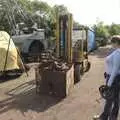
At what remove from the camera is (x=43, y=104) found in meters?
10.0

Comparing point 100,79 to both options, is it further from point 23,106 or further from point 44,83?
point 23,106

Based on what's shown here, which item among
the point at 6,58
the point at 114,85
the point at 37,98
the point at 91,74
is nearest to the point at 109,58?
the point at 114,85

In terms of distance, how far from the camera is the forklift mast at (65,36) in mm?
13086

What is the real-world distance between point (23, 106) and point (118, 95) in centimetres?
319

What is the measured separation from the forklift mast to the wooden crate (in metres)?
1.77

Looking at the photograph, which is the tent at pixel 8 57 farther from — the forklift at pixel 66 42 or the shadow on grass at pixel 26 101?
the shadow on grass at pixel 26 101

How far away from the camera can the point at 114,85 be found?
7203 mm

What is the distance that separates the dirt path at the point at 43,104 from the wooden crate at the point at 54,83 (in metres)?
0.25

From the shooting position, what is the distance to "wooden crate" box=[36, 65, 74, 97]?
1091cm

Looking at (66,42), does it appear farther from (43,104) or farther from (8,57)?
(43,104)

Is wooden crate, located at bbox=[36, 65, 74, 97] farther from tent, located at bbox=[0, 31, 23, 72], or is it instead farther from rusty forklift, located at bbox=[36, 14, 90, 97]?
tent, located at bbox=[0, 31, 23, 72]

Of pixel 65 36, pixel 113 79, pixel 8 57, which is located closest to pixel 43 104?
pixel 113 79

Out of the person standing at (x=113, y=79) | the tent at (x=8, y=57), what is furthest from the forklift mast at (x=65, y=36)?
the person standing at (x=113, y=79)

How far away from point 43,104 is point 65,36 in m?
3.83
